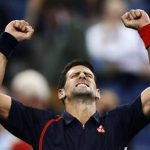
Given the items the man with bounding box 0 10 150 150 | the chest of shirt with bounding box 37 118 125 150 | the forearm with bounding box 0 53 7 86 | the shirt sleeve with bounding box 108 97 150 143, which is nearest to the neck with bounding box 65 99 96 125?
the man with bounding box 0 10 150 150

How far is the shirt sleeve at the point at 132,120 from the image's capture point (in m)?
6.73

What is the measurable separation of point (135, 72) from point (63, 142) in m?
4.04

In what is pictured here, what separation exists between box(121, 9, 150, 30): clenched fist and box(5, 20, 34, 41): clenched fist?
78 cm

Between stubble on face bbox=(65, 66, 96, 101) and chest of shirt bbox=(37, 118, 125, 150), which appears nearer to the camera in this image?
chest of shirt bbox=(37, 118, 125, 150)

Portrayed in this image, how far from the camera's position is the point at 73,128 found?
674 centimetres

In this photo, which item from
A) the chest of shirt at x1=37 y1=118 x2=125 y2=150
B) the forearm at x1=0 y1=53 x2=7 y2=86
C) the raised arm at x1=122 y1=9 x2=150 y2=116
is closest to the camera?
the chest of shirt at x1=37 y1=118 x2=125 y2=150

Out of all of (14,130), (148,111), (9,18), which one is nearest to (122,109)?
(148,111)

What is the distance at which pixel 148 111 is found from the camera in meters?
6.74

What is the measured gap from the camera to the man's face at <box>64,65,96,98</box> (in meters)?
6.91

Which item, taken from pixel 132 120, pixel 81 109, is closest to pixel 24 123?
pixel 81 109

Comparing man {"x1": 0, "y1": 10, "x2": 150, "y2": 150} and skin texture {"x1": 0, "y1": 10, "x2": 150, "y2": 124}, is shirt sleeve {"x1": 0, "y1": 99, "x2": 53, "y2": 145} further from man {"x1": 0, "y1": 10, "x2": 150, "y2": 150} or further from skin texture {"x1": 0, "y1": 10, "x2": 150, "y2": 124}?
skin texture {"x1": 0, "y1": 10, "x2": 150, "y2": 124}

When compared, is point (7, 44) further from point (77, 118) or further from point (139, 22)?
point (139, 22)

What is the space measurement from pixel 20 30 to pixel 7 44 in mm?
168

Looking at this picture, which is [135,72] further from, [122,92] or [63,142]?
[63,142]
